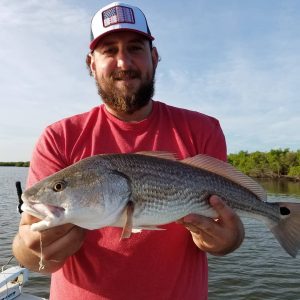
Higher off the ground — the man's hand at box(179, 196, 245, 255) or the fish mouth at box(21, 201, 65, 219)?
the fish mouth at box(21, 201, 65, 219)

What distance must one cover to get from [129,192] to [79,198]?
0.35 metres

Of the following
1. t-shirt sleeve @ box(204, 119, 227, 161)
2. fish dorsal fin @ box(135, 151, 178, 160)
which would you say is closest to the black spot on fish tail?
t-shirt sleeve @ box(204, 119, 227, 161)

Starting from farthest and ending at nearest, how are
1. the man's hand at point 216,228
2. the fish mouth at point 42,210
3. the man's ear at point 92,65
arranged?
1. the man's ear at point 92,65
2. the man's hand at point 216,228
3. the fish mouth at point 42,210

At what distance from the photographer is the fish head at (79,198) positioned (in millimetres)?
2727

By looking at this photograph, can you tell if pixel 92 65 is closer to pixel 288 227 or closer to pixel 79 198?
pixel 79 198

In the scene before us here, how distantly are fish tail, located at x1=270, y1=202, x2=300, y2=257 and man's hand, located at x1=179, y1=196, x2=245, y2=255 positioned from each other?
591 mm

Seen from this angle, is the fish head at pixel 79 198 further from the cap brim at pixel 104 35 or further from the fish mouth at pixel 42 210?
the cap brim at pixel 104 35

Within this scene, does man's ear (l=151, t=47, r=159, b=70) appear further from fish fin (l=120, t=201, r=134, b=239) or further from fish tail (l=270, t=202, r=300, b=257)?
fish tail (l=270, t=202, r=300, b=257)

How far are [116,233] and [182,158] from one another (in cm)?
81

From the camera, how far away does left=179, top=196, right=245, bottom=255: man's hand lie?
302 centimetres

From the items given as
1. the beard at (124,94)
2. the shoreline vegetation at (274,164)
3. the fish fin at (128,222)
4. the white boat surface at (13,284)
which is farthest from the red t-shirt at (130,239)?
the shoreline vegetation at (274,164)

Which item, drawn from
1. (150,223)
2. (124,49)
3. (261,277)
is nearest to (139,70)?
(124,49)

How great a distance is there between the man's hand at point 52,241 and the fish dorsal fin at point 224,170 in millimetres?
998

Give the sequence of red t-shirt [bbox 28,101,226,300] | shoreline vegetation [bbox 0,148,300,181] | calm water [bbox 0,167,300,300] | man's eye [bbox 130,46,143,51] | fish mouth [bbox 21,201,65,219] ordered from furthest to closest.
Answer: shoreline vegetation [bbox 0,148,300,181]
calm water [bbox 0,167,300,300]
man's eye [bbox 130,46,143,51]
red t-shirt [bbox 28,101,226,300]
fish mouth [bbox 21,201,65,219]
